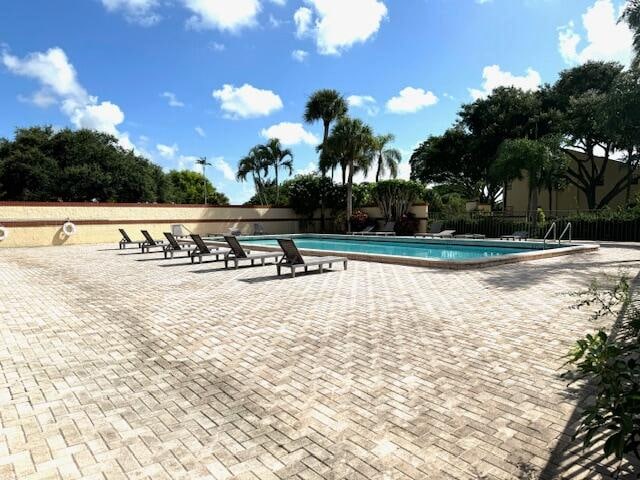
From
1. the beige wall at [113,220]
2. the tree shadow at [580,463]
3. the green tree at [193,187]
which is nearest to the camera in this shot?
the tree shadow at [580,463]

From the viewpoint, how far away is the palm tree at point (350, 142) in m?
25.5

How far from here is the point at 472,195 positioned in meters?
42.9

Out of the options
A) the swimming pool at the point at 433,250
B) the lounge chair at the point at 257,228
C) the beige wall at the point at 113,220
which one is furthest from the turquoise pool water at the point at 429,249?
the beige wall at the point at 113,220

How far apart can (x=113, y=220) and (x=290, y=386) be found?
22.6m

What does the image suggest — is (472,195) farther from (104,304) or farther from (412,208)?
(104,304)

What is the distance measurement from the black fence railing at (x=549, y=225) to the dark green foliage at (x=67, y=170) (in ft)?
86.3

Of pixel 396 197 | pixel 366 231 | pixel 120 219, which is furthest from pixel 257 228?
pixel 396 197

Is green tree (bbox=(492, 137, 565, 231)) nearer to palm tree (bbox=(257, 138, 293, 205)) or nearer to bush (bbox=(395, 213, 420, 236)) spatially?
bush (bbox=(395, 213, 420, 236))

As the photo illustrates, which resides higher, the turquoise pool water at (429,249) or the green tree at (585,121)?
the green tree at (585,121)

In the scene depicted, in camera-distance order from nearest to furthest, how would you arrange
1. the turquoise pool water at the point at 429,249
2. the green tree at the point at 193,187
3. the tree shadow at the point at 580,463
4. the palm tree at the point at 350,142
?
the tree shadow at the point at 580,463, the turquoise pool water at the point at 429,249, the palm tree at the point at 350,142, the green tree at the point at 193,187

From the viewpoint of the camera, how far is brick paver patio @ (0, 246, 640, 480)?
8.23 ft

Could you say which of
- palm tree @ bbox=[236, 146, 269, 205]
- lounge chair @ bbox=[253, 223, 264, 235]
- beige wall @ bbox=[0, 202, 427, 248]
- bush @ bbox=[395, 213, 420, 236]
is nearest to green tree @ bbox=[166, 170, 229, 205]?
palm tree @ bbox=[236, 146, 269, 205]

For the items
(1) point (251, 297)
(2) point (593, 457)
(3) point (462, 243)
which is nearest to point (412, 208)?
(3) point (462, 243)

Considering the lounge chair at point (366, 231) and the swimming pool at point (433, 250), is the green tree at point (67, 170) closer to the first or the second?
the swimming pool at point (433, 250)
